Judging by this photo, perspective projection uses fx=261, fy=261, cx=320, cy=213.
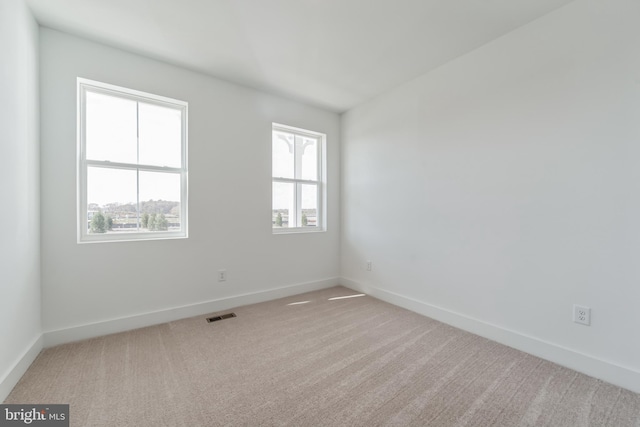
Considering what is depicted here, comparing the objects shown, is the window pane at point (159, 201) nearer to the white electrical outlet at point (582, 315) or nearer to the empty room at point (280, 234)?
the empty room at point (280, 234)

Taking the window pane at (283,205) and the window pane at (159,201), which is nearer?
the window pane at (159,201)

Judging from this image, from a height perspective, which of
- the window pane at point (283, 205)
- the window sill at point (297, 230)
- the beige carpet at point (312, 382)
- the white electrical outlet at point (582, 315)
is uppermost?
the window pane at point (283, 205)

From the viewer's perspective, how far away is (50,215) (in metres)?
2.16

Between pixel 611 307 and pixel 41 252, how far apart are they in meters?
4.27

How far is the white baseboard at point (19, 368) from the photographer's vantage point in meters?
1.54

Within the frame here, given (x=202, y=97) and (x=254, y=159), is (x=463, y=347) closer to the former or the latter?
(x=254, y=159)

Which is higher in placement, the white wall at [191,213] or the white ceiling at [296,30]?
the white ceiling at [296,30]

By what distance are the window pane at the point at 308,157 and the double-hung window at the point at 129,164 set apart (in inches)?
60.1

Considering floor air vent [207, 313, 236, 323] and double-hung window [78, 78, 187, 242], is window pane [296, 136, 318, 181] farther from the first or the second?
floor air vent [207, 313, 236, 323]

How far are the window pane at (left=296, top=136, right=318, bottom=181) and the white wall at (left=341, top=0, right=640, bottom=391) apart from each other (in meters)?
1.21

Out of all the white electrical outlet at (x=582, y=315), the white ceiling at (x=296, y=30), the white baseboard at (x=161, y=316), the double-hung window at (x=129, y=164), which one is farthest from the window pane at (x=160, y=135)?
the white electrical outlet at (x=582, y=315)

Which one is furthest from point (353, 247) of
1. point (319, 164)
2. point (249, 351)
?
point (249, 351)

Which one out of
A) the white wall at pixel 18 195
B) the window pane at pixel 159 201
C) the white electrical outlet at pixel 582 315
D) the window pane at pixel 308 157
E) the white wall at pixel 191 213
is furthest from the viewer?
the window pane at pixel 308 157

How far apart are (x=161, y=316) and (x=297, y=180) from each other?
7.38 feet
